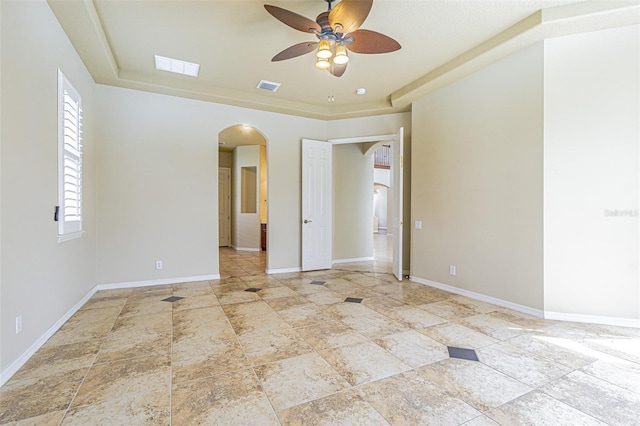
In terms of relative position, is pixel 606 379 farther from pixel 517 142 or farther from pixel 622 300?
pixel 517 142

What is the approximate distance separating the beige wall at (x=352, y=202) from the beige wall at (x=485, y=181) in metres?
1.98

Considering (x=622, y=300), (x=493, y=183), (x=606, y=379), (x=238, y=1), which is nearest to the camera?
(x=606, y=379)

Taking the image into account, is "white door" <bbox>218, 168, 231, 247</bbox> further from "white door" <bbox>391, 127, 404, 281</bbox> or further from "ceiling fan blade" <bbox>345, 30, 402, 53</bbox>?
"ceiling fan blade" <bbox>345, 30, 402, 53</bbox>

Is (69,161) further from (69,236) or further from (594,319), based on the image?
(594,319)

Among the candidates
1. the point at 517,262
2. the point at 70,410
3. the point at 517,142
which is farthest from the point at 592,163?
the point at 70,410

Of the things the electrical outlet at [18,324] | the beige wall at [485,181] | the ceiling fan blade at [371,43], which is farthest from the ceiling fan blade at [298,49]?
the electrical outlet at [18,324]

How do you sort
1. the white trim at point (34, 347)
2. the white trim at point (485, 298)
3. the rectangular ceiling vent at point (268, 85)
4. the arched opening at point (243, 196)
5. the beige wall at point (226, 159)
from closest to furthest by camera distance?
1. the white trim at point (34, 347)
2. the white trim at point (485, 298)
3. the rectangular ceiling vent at point (268, 85)
4. the arched opening at point (243, 196)
5. the beige wall at point (226, 159)

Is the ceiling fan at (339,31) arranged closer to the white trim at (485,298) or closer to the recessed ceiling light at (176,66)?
the recessed ceiling light at (176,66)

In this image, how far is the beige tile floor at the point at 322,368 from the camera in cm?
165

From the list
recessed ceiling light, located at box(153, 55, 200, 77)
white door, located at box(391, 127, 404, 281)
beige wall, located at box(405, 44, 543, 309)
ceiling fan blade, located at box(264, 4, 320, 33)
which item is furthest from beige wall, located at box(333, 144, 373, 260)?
ceiling fan blade, located at box(264, 4, 320, 33)

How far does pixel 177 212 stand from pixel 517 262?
4.55 meters

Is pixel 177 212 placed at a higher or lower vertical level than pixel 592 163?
lower

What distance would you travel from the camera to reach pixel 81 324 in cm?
292

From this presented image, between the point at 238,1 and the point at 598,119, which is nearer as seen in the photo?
the point at 238,1
